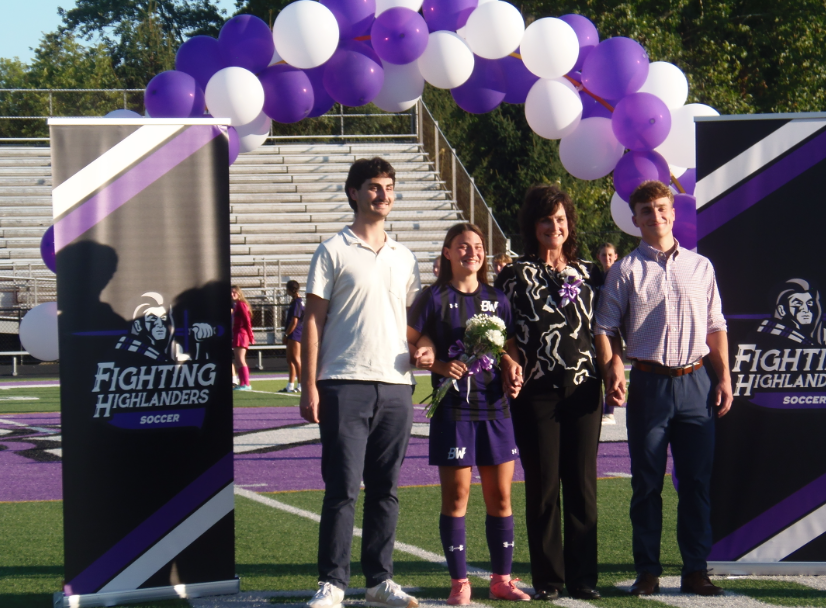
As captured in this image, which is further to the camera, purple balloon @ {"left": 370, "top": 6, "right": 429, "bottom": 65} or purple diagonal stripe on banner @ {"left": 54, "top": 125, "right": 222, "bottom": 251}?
purple balloon @ {"left": 370, "top": 6, "right": 429, "bottom": 65}

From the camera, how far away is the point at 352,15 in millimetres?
6523

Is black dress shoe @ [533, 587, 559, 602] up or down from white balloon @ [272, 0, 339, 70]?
down

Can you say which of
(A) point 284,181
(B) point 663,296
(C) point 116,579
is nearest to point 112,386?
(C) point 116,579

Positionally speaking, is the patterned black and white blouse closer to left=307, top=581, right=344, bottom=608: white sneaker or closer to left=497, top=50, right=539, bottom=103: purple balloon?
left=307, top=581, right=344, bottom=608: white sneaker

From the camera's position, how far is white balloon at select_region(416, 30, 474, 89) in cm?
646

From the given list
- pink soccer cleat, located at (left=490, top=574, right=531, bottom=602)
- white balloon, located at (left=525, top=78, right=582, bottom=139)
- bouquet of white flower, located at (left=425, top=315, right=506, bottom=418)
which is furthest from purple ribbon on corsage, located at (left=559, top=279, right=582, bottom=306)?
white balloon, located at (left=525, top=78, right=582, bottom=139)

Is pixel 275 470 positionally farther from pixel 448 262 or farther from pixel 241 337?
pixel 241 337

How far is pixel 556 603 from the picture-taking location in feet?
13.9

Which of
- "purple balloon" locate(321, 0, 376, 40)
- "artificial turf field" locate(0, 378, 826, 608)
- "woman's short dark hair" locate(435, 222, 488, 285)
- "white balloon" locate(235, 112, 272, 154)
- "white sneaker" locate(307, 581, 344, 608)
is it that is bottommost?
"artificial turf field" locate(0, 378, 826, 608)

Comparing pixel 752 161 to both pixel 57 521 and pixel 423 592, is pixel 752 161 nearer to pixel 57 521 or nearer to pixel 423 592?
pixel 423 592

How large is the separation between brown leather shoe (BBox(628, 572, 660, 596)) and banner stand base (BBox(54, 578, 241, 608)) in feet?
6.04

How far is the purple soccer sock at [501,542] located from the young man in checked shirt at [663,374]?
60cm

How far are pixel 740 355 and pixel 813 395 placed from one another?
0.40 m

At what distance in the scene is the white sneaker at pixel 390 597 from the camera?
4164 mm
